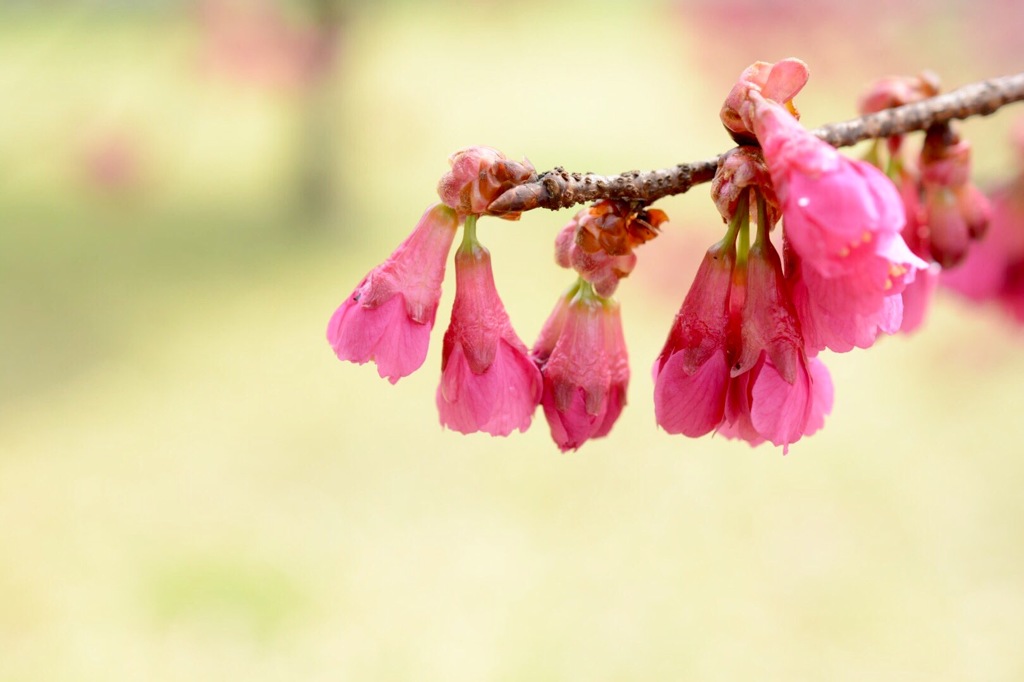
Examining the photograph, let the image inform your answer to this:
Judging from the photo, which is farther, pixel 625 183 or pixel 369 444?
pixel 369 444

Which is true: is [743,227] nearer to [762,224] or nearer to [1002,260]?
[762,224]

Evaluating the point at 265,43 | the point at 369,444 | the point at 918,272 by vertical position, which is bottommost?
the point at 918,272

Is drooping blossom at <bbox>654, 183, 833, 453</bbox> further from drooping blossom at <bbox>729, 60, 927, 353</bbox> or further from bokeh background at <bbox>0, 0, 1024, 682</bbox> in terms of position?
bokeh background at <bbox>0, 0, 1024, 682</bbox>

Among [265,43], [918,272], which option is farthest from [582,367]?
[265,43]

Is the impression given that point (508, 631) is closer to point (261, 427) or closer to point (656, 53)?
point (261, 427)

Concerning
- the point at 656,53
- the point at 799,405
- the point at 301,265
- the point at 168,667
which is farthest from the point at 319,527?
the point at 656,53

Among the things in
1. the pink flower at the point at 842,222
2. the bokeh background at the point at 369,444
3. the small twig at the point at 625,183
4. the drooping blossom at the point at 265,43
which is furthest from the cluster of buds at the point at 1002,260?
the drooping blossom at the point at 265,43

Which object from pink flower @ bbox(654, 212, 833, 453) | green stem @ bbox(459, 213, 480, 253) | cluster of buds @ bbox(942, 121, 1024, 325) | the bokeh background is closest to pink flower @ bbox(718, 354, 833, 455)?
pink flower @ bbox(654, 212, 833, 453)
